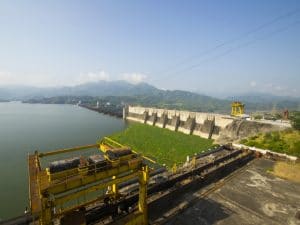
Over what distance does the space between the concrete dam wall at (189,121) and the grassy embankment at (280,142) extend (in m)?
13.1

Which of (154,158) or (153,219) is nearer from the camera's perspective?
(153,219)

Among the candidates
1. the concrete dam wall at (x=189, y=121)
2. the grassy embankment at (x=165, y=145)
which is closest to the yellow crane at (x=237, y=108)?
the concrete dam wall at (x=189, y=121)

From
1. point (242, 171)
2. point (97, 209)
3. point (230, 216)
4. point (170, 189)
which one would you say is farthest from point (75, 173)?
point (242, 171)

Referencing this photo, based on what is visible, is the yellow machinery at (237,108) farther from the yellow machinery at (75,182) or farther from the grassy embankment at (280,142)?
the yellow machinery at (75,182)

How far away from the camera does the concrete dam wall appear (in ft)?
159

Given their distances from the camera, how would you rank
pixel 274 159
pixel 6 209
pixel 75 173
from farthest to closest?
pixel 274 159, pixel 6 209, pixel 75 173

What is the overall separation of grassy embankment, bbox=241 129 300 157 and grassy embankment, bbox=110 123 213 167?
938 centimetres

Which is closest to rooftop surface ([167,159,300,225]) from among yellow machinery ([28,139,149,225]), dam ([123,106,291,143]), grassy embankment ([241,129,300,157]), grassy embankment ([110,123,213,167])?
yellow machinery ([28,139,149,225])

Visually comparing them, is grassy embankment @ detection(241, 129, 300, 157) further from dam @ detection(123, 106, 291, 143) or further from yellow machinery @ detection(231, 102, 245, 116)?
yellow machinery @ detection(231, 102, 245, 116)

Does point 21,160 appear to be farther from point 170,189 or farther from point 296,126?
point 296,126

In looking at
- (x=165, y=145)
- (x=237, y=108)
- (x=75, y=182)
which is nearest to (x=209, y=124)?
(x=237, y=108)

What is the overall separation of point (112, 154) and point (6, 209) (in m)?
13.7

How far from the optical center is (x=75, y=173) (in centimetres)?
1046

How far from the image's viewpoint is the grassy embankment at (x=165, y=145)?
34375mm
